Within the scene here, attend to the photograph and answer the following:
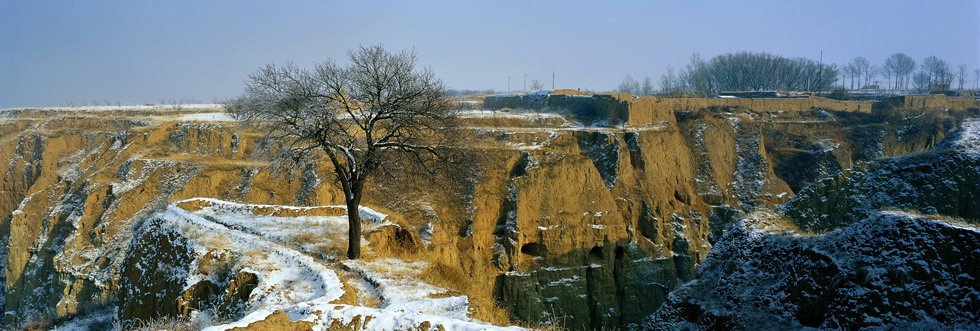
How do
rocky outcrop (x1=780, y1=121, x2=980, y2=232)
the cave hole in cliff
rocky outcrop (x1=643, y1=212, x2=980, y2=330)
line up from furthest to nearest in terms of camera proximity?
the cave hole in cliff → rocky outcrop (x1=780, y1=121, x2=980, y2=232) → rocky outcrop (x1=643, y1=212, x2=980, y2=330)

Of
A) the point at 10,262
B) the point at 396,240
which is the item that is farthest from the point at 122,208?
the point at 396,240

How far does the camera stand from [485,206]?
88.2 ft

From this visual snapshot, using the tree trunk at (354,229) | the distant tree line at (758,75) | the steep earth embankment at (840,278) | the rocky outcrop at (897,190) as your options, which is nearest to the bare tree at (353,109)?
the tree trunk at (354,229)

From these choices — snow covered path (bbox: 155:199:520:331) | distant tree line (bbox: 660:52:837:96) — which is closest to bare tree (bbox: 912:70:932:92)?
distant tree line (bbox: 660:52:837:96)

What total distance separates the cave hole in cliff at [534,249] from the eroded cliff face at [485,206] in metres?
0.05

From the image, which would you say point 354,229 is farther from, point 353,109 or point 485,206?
point 485,206

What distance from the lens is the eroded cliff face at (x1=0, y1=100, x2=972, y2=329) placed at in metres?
24.0

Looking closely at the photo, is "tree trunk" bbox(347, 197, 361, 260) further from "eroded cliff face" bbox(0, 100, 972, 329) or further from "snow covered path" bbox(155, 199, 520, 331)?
"eroded cliff face" bbox(0, 100, 972, 329)

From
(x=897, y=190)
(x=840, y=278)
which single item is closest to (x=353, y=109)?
(x=840, y=278)

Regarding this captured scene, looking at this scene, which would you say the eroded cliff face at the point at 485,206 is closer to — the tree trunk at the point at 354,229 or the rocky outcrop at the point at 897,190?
the tree trunk at the point at 354,229

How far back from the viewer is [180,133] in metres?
34.0

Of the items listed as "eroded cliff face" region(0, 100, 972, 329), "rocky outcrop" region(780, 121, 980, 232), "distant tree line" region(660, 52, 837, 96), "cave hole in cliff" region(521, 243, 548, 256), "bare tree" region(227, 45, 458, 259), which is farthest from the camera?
"distant tree line" region(660, 52, 837, 96)

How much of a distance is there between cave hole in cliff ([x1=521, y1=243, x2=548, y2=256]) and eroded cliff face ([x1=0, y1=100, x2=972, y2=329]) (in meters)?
0.05

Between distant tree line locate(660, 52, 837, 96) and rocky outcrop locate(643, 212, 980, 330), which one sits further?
distant tree line locate(660, 52, 837, 96)
